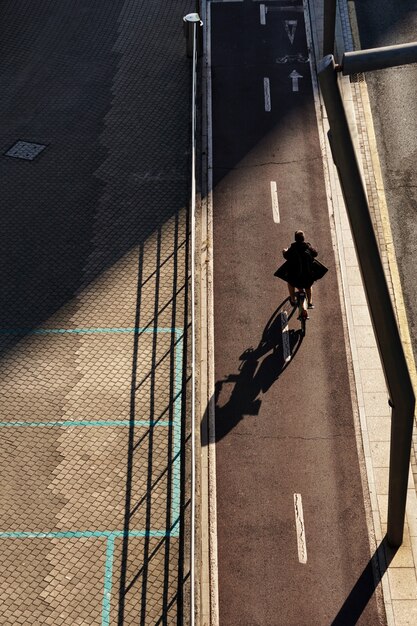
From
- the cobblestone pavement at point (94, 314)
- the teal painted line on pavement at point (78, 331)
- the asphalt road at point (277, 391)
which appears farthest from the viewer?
the teal painted line on pavement at point (78, 331)

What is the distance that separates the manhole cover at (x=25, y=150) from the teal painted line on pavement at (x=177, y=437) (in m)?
7.96

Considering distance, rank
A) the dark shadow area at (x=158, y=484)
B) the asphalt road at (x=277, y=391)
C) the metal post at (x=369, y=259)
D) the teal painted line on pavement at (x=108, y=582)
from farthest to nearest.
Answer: the asphalt road at (x=277, y=391) < the dark shadow area at (x=158, y=484) < the teal painted line on pavement at (x=108, y=582) < the metal post at (x=369, y=259)

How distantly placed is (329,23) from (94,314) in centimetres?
1083

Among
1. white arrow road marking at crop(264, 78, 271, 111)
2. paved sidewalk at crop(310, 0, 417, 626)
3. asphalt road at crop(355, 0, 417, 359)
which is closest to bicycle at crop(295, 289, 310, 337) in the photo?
paved sidewalk at crop(310, 0, 417, 626)

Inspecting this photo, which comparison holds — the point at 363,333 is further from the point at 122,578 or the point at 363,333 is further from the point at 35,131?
the point at 35,131

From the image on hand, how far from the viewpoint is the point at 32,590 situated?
647 inches

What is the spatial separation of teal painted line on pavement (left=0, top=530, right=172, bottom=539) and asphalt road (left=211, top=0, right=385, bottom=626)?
122 cm

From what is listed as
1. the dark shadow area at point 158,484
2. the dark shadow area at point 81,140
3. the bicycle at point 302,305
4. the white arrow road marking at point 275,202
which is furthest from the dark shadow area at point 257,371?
the dark shadow area at point 81,140

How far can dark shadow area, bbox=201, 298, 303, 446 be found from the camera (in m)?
19.2

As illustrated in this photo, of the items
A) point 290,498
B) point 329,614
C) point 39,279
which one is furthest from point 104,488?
point 39,279

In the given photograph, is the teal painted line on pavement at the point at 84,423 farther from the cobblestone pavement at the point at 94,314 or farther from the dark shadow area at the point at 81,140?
the dark shadow area at the point at 81,140

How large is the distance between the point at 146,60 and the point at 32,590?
56.7 ft

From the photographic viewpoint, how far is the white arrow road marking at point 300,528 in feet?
55.3

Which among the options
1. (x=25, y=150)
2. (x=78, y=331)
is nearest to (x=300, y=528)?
(x=78, y=331)
